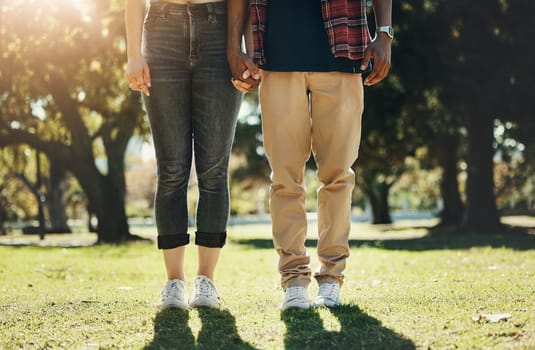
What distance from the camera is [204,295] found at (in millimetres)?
3631

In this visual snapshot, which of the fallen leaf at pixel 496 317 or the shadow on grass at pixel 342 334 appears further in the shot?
the fallen leaf at pixel 496 317

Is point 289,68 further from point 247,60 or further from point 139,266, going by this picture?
point 139,266

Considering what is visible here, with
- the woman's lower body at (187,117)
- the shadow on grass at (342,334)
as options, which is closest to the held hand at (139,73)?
the woman's lower body at (187,117)

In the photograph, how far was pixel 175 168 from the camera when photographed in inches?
144

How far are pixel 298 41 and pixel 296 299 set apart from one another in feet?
4.63

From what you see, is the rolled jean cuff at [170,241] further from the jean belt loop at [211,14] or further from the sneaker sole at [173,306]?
the jean belt loop at [211,14]

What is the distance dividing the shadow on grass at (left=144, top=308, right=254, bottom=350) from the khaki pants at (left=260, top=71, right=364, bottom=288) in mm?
502

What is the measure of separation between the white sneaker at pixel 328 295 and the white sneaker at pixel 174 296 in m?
0.74

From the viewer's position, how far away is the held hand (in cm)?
358

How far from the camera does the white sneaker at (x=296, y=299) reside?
3.42 metres

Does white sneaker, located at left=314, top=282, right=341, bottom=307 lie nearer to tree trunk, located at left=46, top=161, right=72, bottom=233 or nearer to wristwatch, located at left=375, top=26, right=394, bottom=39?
wristwatch, located at left=375, top=26, right=394, bottom=39

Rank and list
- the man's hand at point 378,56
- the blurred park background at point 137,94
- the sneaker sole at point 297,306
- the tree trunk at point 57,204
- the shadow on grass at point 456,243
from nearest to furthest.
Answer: the sneaker sole at point 297,306 → the man's hand at point 378,56 → the shadow on grass at point 456,243 → the blurred park background at point 137,94 → the tree trunk at point 57,204

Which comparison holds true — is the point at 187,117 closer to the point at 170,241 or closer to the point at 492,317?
the point at 170,241

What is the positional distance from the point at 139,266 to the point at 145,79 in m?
4.24
